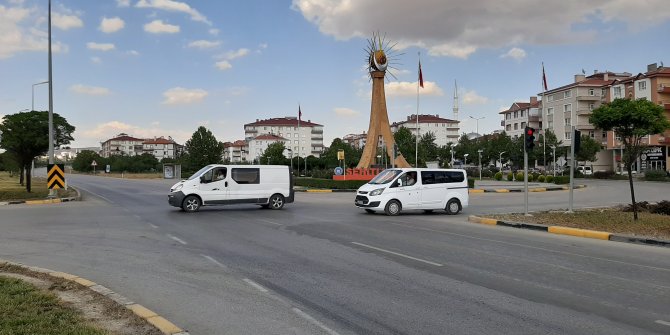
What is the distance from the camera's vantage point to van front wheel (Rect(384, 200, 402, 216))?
62.3ft

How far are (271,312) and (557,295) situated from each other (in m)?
3.91

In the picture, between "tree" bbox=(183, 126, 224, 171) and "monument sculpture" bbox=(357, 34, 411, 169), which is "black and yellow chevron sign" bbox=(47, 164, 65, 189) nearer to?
"monument sculpture" bbox=(357, 34, 411, 169)

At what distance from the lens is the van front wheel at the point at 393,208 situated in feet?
62.3

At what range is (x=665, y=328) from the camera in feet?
18.2

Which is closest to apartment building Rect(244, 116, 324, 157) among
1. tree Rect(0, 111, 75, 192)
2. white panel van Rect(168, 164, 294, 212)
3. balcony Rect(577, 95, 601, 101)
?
balcony Rect(577, 95, 601, 101)

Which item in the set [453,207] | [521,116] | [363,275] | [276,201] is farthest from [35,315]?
[521,116]

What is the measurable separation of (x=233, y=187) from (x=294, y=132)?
144283 millimetres

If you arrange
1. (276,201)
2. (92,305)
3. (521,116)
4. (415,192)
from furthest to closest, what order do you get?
(521,116)
(276,201)
(415,192)
(92,305)

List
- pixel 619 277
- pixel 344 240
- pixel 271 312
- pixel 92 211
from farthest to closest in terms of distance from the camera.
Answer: pixel 92 211 < pixel 344 240 < pixel 619 277 < pixel 271 312

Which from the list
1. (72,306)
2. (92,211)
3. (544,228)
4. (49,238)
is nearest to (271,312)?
(72,306)

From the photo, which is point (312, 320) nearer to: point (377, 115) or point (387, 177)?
point (387, 177)

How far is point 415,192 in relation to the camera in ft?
64.1

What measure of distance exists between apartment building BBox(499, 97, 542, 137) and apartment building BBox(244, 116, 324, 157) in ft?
211

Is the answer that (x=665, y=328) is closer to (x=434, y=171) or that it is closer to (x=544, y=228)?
(x=544, y=228)
